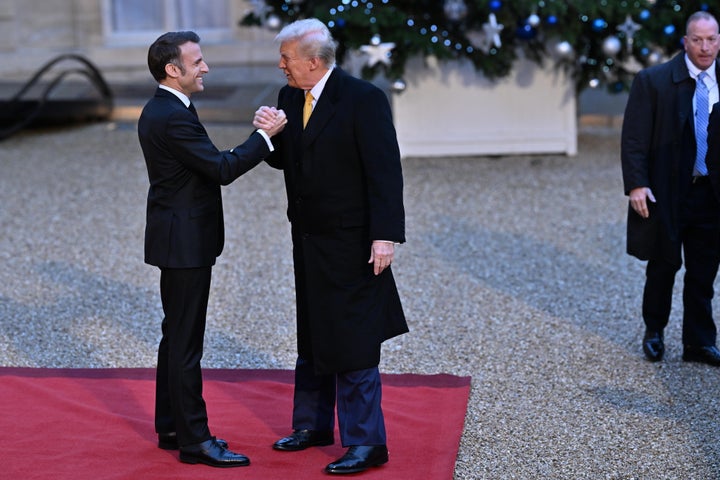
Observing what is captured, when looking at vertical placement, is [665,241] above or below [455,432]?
above

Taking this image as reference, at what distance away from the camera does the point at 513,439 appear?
15.9 ft

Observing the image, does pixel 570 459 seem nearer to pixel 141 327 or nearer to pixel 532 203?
pixel 141 327

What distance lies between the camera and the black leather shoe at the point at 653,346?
19.0 feet

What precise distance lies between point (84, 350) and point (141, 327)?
18.1 inches

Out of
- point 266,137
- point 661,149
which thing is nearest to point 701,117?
point 661,149

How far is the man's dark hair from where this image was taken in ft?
14.0

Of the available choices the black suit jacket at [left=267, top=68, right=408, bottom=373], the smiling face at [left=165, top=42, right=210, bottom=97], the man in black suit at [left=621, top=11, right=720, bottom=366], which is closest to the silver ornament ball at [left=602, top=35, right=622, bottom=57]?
the man in black suit at [left=621, top=11, right=720, bottom=366]

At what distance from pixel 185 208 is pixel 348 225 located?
23.1 inches

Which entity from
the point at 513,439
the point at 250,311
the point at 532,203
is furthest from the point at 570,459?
the point at 532,203

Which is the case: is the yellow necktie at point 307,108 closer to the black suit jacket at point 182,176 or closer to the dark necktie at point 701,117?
the black suit jacket at point 182,176

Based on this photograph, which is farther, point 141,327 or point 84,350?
point 141,327

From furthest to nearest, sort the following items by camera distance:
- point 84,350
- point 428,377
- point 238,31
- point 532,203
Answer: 1. point 238,31
2. point 532,203
3. point 84,350
4. point 428,377

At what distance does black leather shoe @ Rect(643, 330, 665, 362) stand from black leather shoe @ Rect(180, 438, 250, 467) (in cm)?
223

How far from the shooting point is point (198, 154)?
425 centimetres
